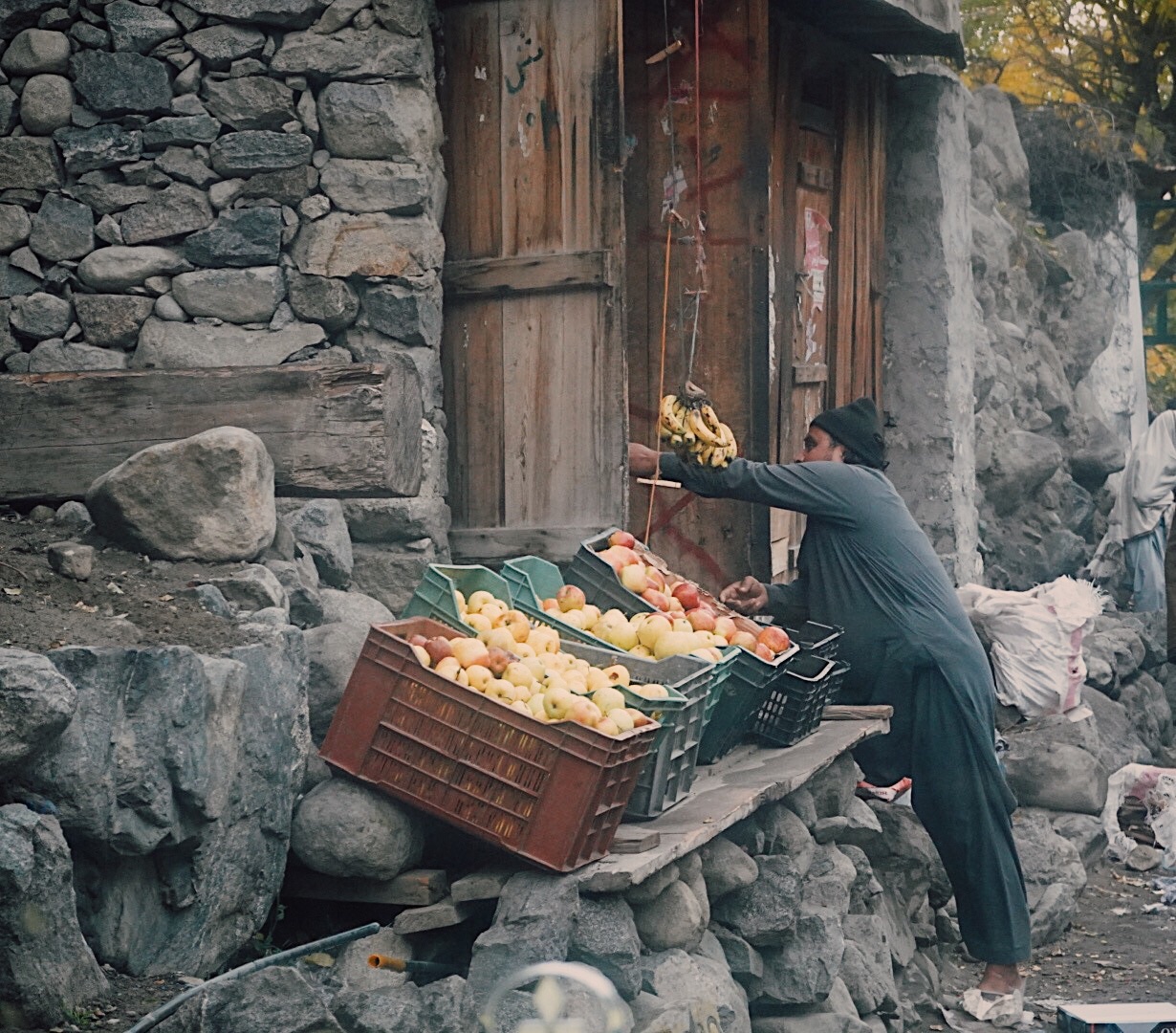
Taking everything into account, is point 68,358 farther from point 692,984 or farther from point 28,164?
point 692,984

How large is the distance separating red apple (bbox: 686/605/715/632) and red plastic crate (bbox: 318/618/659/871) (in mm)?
1021

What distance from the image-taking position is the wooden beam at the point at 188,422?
4996mm

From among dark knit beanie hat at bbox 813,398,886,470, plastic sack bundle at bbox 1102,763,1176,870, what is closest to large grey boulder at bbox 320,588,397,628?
dark knit beanie hat at bbox 813,398,886,470

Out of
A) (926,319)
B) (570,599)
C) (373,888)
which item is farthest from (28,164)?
(926,319)

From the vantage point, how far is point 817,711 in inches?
223

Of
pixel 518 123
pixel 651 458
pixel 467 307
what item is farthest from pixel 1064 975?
pixel 518 123

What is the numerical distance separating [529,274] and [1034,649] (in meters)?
3.29

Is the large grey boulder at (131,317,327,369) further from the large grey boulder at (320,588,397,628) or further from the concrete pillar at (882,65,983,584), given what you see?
the concrete pillar at (882,65,983,584)

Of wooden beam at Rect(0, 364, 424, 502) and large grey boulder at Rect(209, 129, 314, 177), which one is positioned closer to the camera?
wooden beam at Rect(0, 364, 424, 502)

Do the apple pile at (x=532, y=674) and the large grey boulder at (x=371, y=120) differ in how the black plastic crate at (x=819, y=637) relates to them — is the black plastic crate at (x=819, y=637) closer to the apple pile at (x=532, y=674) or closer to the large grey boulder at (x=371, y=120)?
the apple pile at (x=532, y=674)

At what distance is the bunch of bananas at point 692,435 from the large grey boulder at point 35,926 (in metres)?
2.99

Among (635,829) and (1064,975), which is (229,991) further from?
(1064,975)

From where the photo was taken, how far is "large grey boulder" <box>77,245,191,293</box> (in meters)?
5.77

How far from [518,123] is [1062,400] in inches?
261
